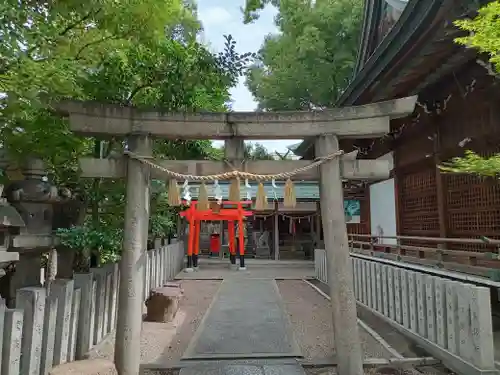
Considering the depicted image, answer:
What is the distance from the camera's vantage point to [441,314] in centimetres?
466

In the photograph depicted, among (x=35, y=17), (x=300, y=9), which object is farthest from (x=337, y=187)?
(x=300, y=9)

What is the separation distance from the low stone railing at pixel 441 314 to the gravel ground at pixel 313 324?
62cm

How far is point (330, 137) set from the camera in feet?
15.5

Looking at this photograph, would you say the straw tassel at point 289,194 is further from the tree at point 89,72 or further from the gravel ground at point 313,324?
the gravel ground at point 313,324

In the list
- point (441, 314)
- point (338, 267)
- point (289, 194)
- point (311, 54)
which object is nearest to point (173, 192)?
point (289, 194)

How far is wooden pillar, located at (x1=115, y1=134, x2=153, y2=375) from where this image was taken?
4.25m

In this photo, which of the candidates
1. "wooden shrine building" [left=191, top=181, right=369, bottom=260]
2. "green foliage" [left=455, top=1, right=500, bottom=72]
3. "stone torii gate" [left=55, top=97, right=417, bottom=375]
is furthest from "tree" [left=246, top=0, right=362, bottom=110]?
"green foliage" [left=455, top=1, right=500, bottom=72]

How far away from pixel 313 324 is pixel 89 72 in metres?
5.65

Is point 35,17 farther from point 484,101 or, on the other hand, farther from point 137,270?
point 484,101

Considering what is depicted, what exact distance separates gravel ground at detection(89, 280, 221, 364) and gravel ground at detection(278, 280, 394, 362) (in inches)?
73.0

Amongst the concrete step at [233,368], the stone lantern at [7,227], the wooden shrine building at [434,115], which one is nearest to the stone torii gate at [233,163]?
the concrete step at [233,368]

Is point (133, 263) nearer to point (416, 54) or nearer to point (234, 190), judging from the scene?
point (234, 190)

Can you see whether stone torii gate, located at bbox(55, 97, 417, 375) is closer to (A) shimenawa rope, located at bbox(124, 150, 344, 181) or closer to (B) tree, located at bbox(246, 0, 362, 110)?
(A) shimenawa rope, located at bbox(124, 150, 344, 181)

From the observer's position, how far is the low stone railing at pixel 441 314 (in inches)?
155
